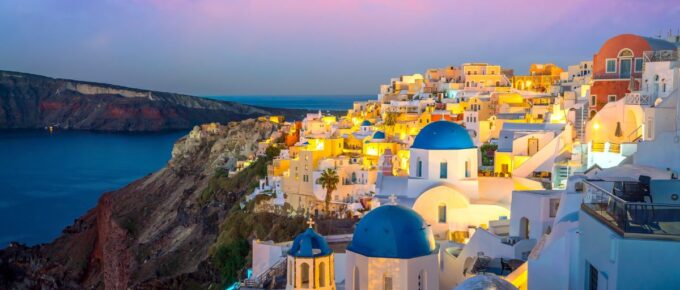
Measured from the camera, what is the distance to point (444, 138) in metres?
18.8

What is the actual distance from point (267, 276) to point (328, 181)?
12343mm

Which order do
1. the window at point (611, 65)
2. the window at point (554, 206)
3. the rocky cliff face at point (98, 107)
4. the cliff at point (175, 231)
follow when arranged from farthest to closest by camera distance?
the rocky cliff face at point (98, 107)
the cliff at point (175, 231)
the window at point (611, 65)
the window at point (554, 206)

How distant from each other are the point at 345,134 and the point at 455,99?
7890mm

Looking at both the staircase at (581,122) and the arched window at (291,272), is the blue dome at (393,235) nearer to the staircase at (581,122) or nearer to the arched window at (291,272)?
the arched window at (291,272)

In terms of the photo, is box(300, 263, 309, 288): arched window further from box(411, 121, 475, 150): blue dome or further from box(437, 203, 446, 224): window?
box(411, 121, 475, 150): blue dome

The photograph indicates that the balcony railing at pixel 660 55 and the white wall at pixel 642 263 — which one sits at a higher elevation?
the balcony railing at pixel 660 55

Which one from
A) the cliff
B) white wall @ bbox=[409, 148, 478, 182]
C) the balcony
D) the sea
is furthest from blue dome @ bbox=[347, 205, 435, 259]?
the sea

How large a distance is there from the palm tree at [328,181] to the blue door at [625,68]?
13.9 metres

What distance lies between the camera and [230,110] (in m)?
179

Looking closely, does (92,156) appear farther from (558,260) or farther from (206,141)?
(558,260)

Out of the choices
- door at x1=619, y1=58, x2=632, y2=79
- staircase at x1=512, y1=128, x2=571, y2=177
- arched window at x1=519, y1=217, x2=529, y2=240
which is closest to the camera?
arched window at x1=519, y1=217, x2=529, y2=240

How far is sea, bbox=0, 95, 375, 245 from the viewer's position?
Answer: 2299 inches

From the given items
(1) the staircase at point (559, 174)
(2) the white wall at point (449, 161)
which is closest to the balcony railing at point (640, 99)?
(1) the staircase at point (559, 174)

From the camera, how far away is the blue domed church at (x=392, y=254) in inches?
454
